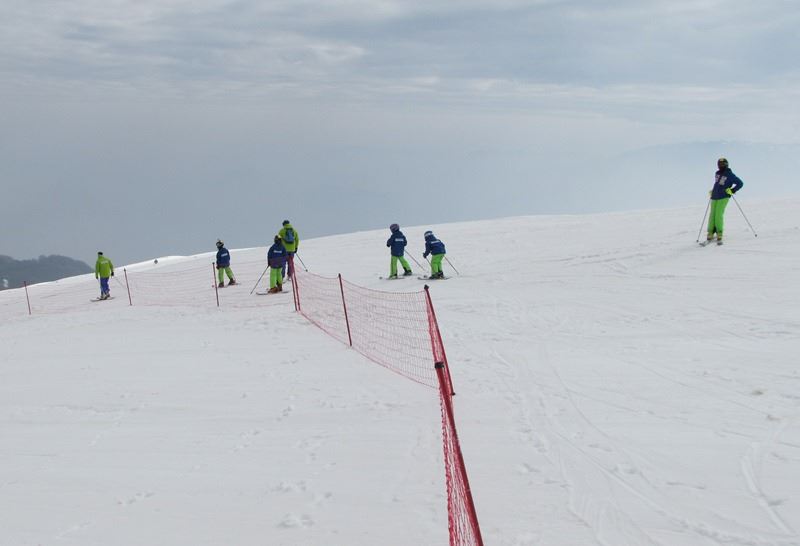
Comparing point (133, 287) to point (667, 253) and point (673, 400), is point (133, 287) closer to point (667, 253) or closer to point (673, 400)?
point (667, 253)

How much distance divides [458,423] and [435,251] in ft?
35.8

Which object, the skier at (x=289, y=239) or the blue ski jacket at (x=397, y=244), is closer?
the blue ski jacket at (x=397, y=244)

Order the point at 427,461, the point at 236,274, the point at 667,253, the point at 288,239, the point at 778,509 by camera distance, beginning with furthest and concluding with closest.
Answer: the point at 236,274
the point at 288,239
the point at 667,253
the point at 427,461
the point at 778,509

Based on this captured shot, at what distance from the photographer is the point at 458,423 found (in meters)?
7.50

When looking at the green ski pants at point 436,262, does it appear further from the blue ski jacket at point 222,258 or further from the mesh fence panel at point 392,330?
the blue ski jacket at point 222,258

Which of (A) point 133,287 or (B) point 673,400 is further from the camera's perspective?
(A) point 133,287

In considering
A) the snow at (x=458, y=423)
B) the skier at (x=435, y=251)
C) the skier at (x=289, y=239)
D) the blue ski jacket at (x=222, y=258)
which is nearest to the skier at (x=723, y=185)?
the snow at (x=458, y=423)

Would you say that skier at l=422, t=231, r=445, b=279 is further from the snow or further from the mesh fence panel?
the snow

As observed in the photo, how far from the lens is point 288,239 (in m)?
20.5

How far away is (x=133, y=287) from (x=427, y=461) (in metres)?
22.2

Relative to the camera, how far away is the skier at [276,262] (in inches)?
750

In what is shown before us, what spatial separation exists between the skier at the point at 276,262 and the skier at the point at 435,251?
13.5 ft

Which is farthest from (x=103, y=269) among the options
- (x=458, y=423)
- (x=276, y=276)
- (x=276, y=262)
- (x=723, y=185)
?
(x=723, y=185)

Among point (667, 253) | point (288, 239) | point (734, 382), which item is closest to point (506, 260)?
point (667, 253)
